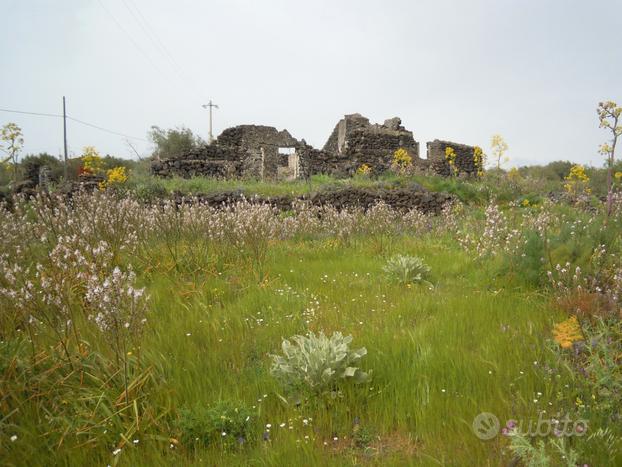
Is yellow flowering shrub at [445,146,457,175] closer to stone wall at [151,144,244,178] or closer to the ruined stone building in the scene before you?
the ruined stone building

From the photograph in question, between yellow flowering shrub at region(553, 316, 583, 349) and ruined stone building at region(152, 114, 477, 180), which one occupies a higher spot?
ruined stone building at region(152, 114, 477, 180)

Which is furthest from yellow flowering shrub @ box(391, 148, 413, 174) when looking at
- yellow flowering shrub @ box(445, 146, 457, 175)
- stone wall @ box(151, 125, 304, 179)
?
stone wall @ box(151, 125, 304, 179)

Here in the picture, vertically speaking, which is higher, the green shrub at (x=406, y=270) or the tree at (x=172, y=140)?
the tree at (x=172, y=140)

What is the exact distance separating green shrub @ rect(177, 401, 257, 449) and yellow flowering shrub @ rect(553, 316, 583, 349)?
194 cm

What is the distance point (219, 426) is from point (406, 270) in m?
3.20

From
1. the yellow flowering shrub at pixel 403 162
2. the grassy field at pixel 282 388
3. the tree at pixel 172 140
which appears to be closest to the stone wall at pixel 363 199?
the yellow flowering shrub at pixel 403 162

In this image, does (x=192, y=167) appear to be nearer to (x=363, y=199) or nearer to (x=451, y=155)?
(x=363, y=199)

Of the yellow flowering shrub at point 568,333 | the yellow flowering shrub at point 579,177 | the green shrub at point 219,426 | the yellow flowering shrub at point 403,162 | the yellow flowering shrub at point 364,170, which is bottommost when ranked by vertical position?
the green shrub at point 219,426

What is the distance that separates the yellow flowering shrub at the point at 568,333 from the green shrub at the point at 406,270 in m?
2.16

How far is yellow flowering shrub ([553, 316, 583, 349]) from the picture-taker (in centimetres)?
245

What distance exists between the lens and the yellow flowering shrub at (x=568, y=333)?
2447mm

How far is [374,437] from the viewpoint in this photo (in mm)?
2115

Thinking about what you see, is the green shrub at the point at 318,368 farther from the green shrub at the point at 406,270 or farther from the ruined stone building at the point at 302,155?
the ruined stone building at the point at 302,155

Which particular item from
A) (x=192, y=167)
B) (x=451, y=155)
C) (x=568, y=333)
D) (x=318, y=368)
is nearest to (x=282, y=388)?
(x=318, y=368)
